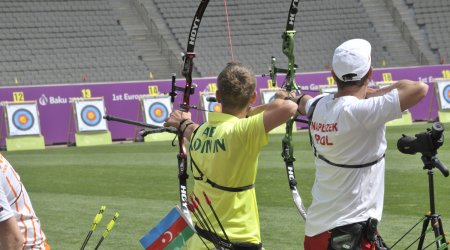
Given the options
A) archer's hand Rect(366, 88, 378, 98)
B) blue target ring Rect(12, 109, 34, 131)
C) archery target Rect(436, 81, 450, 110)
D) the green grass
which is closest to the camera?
archer's hand Rect(366, 88, 378, 98)

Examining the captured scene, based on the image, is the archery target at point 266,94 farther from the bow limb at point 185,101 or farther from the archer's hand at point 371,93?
the archer's hand at point 371,93

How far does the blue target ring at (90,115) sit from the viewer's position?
2255 cm

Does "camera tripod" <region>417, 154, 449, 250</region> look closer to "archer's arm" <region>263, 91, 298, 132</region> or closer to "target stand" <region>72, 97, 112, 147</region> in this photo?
"archer's arm" <region>263, 91, 298, 132</region>

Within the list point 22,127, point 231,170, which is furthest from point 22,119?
point 231,170

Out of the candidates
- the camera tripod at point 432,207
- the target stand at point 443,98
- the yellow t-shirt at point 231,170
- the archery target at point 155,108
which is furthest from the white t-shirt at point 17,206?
the target stand at point 443,98

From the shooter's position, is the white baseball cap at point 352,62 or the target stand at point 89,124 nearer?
the white baseball cap at point 352,62

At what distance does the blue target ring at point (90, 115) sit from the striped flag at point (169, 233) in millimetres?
18291

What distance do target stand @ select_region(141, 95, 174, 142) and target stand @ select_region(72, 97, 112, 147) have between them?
3.40 feet

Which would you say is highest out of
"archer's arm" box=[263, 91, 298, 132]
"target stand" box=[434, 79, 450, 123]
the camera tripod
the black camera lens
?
"archer's arm" box=[263, 91, 298, 132]

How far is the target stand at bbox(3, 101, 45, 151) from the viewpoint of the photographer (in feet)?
71.7

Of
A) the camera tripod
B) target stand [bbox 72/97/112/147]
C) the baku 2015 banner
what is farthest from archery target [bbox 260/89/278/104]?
the camera tripod

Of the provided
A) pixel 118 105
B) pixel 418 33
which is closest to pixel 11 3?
pixel 118 105

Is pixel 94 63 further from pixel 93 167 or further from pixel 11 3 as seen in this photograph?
pixel 93 167

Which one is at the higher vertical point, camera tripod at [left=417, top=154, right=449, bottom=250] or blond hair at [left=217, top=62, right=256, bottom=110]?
blond hair at [left=217, top=62, right=256, bottom=110]
